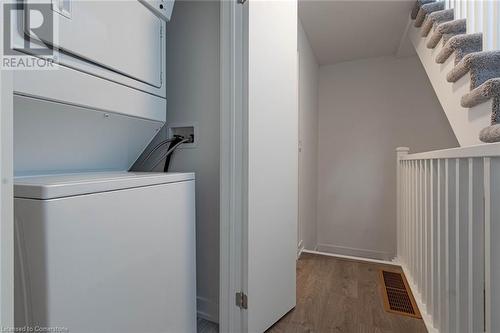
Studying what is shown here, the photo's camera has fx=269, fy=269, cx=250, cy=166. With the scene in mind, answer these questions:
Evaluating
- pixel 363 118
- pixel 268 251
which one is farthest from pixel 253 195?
pixel 363 118

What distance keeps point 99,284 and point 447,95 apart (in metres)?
2.09

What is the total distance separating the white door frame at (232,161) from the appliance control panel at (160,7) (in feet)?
0.86

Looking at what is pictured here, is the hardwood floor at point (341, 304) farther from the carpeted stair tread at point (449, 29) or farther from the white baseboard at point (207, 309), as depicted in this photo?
the carpeted stair tread at point (449, 29)

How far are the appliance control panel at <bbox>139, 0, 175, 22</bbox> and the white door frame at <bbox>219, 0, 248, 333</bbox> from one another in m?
0.26

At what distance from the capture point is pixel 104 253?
82 centimetres

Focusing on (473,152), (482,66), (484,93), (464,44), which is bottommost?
(473,152)

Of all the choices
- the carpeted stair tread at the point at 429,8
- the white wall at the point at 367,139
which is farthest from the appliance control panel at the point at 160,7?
the white wall at the point at 367,139

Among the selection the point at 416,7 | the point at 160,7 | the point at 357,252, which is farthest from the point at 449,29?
the point at 357,252

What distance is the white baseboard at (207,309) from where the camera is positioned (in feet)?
4.76

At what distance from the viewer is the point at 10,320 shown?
18.0 inches

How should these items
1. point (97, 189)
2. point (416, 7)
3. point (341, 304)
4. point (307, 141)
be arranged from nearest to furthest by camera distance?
point (97, 189), point (341, 304), point (416, 7), point (307, 141)

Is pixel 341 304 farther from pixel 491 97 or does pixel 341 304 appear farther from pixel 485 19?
pixel 485 19

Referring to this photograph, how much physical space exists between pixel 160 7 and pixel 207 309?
1537mm

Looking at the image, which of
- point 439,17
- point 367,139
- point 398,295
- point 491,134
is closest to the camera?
point 491,134
